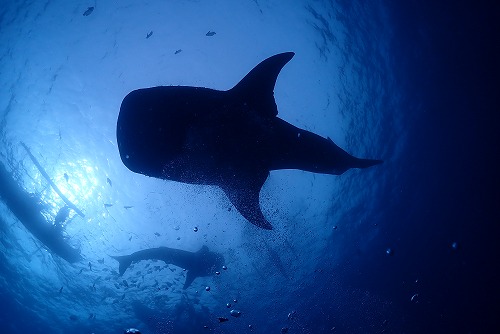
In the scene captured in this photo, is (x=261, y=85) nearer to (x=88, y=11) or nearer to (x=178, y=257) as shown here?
(x=88, y=11)

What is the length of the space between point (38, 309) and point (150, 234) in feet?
71.6

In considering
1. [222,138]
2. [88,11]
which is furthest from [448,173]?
[88,11]

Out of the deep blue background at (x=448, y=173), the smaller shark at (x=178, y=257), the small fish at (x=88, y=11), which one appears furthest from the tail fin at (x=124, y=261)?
the deep blue background at (x=448, y=173)

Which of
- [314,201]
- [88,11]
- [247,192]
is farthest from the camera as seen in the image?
[314,201]

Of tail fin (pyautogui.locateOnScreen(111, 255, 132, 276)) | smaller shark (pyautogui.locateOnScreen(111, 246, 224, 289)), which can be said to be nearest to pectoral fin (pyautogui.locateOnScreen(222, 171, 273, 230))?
smaller shark (pyautogui.locateOnScreen(111, 246, 224, 289))

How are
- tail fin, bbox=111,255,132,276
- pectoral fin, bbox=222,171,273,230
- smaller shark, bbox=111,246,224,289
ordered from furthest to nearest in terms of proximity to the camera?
tail fin, bbox=111,255,132,276
smaller shark, bbox=111,246,224,289
pectoral fin, bbox=222,171,273,230

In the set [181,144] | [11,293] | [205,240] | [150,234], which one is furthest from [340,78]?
[11,293]

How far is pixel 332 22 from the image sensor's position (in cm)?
1198

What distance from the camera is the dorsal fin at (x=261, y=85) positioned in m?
4.54

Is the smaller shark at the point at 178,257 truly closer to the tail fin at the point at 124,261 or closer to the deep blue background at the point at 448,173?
the tail fin at the point at 124,261

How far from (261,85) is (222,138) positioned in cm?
112

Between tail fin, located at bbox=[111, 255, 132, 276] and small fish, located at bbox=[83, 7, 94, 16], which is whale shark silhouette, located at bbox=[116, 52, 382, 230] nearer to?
small fish, located at bbox=[83, 7, 94, 16]

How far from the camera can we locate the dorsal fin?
14.9 feet

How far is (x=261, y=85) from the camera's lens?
463cm
